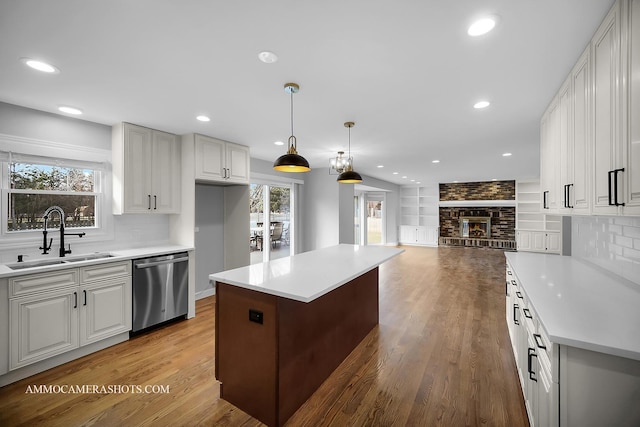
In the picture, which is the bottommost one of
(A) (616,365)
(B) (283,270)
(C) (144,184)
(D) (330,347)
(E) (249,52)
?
(D) (330,347)

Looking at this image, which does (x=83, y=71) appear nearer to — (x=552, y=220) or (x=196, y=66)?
(x=196, y=66)

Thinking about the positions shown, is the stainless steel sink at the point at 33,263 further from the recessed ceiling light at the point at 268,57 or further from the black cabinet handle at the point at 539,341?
the black cabinet handle at the point at 539,341

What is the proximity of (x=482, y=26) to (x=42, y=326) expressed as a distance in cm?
408

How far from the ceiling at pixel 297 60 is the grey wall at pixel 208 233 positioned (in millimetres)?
1386

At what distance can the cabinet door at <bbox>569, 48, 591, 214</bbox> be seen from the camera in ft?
5.63

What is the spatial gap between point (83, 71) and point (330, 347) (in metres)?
2.99

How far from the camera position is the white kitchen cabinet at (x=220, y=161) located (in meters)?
3.72

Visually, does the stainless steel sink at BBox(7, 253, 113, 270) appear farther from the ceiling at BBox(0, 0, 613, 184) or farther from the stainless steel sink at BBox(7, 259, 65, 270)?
the ceiling at BBox(0, 0, 613, 184)

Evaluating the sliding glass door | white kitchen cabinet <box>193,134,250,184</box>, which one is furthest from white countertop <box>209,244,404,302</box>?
the sliding glass door

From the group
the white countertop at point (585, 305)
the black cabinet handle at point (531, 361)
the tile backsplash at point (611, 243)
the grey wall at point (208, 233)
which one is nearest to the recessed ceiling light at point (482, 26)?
the white countertop at point (585, 305)

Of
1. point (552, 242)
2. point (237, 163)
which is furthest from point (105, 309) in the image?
point (552, 242)

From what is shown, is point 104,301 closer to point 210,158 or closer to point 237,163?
point 210,158

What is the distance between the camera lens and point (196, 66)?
1.99 m

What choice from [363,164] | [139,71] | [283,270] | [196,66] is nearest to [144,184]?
[139,71]
